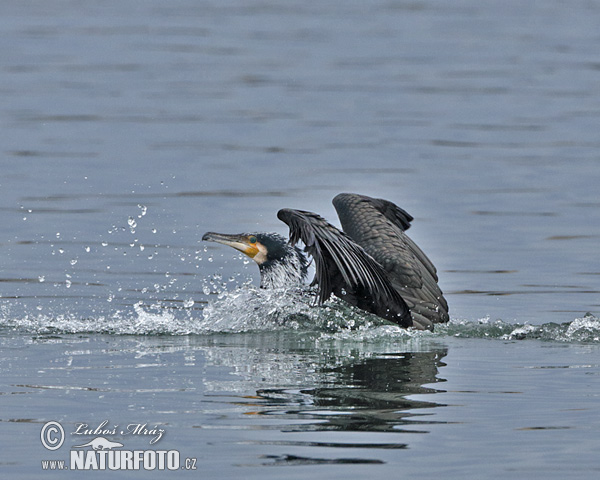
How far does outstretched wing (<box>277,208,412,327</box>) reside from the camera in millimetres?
8820

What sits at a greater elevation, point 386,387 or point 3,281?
point 3,281

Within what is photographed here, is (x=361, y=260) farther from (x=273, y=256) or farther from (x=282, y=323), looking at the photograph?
(x=273, y=256)

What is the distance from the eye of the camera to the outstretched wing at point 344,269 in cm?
882

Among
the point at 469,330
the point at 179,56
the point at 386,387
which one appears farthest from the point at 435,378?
the point at 179,56

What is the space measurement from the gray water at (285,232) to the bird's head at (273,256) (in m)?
0.28

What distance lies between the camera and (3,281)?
1166 cm

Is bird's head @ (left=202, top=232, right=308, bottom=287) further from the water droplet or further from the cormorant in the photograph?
the water droplet

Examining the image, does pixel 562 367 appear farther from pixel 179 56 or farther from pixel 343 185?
pixel 179 56

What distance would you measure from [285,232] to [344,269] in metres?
4.26

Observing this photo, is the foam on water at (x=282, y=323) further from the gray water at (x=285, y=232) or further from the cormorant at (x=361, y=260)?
the cormorant at (x=361, y=260)

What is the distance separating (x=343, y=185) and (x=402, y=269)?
5.36 m

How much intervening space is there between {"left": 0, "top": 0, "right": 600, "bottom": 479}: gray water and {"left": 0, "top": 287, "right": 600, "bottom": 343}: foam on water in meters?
0.02

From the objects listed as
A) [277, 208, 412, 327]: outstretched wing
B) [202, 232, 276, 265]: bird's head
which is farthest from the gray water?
[202, 232, 276, 265]: bird's head

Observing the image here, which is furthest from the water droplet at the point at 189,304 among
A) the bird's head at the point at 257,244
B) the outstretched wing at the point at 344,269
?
the outstretched wing at the point at 344,269
